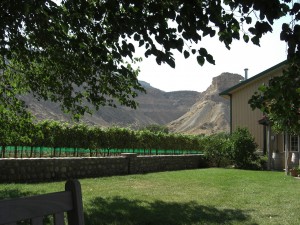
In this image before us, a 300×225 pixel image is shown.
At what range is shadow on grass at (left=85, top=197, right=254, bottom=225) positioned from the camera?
6.88 meters

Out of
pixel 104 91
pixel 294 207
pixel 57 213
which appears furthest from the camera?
pixel 104 91

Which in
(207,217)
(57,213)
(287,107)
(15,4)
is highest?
(15,4)

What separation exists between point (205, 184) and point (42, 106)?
238ft

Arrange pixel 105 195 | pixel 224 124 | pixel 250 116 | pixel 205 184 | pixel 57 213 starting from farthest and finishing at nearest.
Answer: pixel 224 124, pixel 250 116, pixel 205 184, pixel 105 195, pixel 57 213

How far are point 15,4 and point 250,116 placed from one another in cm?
2239

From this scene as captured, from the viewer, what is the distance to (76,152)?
910 inches

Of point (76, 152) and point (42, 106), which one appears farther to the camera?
point (42, 106)

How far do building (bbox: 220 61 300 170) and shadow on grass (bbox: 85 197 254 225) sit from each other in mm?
13236

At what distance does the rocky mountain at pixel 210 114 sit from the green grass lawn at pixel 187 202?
3279 inches

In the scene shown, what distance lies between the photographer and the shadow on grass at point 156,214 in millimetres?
6876

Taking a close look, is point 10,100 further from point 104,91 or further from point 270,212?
point 270,212

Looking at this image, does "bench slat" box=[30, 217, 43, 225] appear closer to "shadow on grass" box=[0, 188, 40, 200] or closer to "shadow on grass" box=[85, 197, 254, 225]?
"shadow on grass" box=[85, 197, 254, 225]

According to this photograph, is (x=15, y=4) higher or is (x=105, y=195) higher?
(x=15, y=4)

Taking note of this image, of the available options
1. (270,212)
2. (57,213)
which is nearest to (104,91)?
(270,212)
